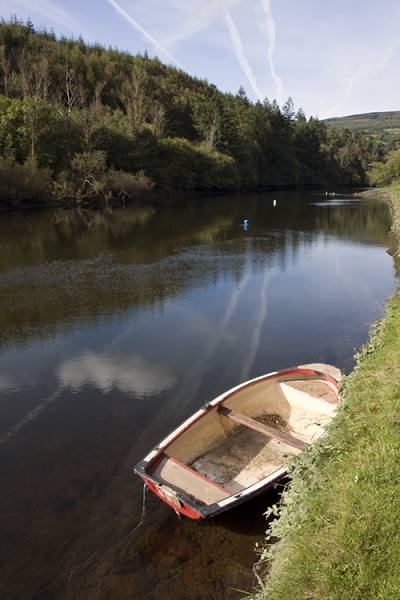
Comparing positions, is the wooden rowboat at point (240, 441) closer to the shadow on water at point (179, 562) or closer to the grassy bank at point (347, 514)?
the shadow on water at point (179, 562)

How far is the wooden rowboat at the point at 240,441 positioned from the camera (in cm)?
602

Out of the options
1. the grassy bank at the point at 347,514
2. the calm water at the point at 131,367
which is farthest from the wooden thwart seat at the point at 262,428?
the calm water at the point at 131,367

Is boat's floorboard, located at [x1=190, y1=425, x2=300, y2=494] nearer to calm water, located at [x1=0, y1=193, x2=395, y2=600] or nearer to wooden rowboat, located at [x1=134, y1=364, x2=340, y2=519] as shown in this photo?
wooden rowboat, located at [x1=134, y1=364, x2=340, y2=519]

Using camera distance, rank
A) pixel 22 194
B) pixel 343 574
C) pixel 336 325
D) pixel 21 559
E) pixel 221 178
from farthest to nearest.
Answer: pixel 221 178 < pixel 22 194 < pixel 336 325 < pixel 21 559 < pixel 343 574

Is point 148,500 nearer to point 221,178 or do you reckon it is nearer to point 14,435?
point 14,435

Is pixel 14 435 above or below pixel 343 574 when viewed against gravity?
below

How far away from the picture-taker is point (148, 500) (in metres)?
6.77

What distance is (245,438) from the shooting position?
7.82 m

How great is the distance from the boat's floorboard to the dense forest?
38750 mm

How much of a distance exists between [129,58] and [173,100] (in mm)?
17713

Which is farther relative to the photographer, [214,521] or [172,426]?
[172,426]

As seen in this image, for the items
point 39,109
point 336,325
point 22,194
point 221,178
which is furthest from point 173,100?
point 336,325

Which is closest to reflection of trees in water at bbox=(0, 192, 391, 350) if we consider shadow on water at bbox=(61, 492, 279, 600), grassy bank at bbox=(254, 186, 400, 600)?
shadow on water at bbox=(61, 492, 279, 600)

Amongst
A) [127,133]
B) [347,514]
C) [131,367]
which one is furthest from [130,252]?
[127,133]
